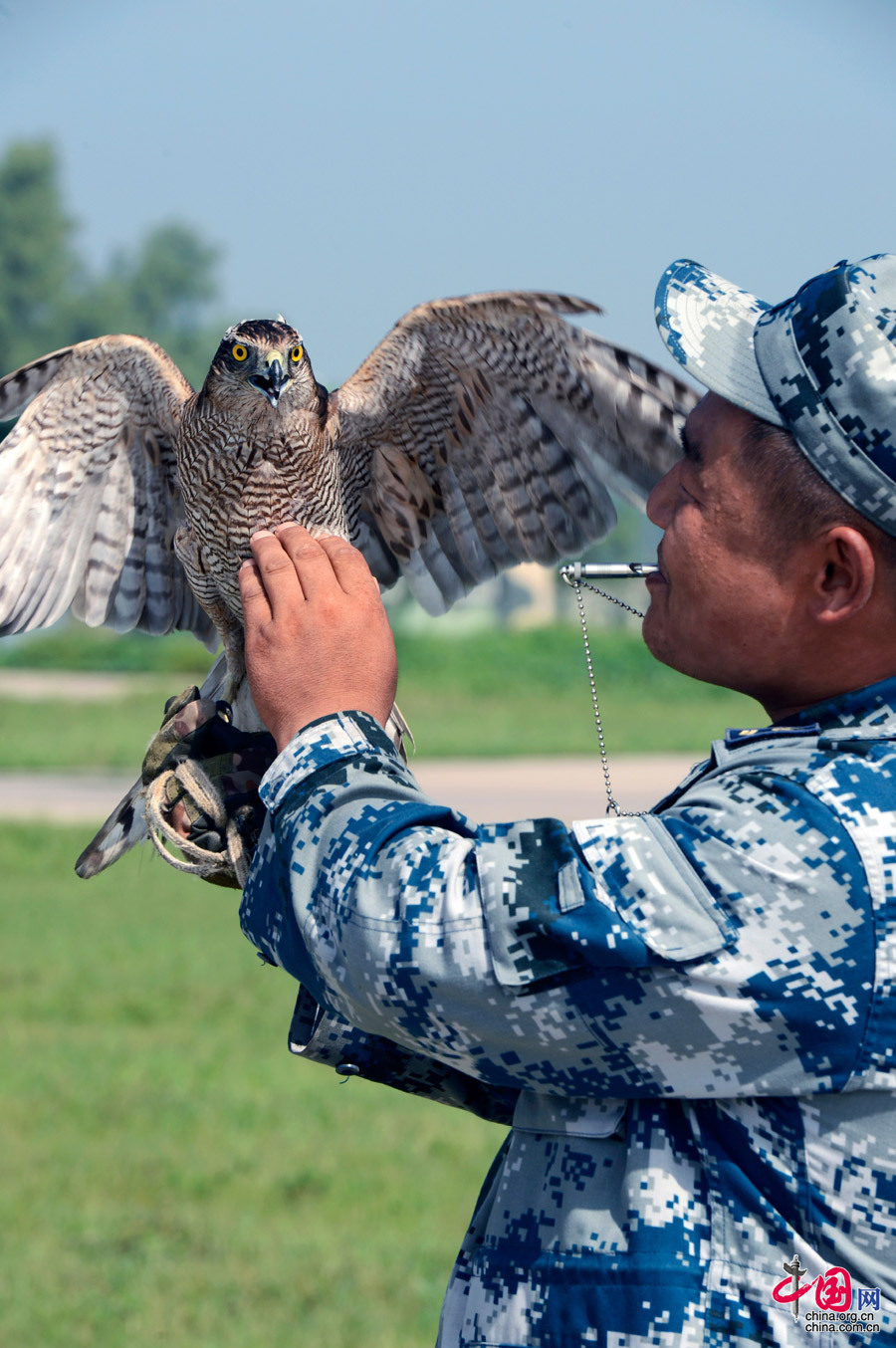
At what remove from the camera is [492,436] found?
290 centimetres

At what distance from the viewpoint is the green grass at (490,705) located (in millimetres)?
20781

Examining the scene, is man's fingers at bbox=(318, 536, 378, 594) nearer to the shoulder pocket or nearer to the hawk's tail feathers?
the shoulder pocket

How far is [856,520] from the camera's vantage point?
1.31m

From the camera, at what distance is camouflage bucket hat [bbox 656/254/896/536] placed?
1.26 metres

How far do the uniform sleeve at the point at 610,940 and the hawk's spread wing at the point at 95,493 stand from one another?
1608mm

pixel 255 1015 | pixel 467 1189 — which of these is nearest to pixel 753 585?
pixel 467 1189

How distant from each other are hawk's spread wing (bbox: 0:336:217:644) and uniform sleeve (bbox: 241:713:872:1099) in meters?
1.61

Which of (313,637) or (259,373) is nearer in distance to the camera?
(313,637)

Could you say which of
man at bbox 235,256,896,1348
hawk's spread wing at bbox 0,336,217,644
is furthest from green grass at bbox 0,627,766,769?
man at bbox 235,256,896,1348

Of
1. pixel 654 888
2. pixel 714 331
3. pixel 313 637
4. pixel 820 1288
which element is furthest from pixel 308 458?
pixel 820 1288

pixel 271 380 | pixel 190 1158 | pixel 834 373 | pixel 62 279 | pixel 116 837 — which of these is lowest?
pixel 190 1158

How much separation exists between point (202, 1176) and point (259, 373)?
361 cm

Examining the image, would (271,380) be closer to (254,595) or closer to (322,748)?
(254,595)

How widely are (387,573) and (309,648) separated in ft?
5.51
